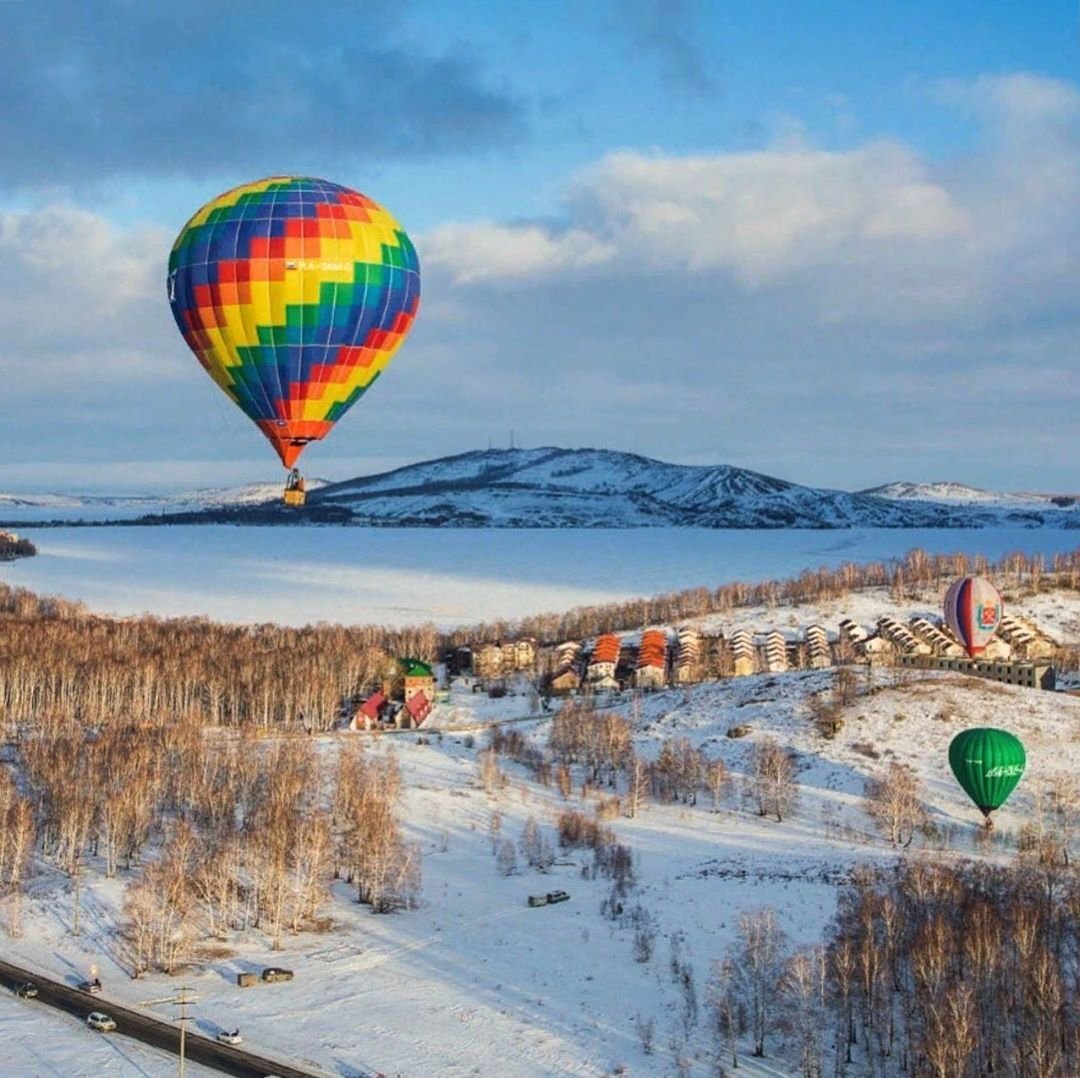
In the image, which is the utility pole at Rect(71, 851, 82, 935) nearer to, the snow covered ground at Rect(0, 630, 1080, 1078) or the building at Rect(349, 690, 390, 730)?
the snow covered ground at Rect(0, 630, 1080, 1078)

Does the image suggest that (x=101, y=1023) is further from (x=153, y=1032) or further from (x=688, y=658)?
(x=688, y=658)

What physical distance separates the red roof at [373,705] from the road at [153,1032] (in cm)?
4892

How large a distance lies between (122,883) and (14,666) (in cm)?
4565

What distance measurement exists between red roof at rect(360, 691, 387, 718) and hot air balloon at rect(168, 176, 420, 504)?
133ft

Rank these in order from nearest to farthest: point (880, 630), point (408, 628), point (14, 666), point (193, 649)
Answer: point (14, 666) → point (193, 649) → point (880, 630) → point (408, 628)

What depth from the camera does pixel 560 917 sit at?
163 ft

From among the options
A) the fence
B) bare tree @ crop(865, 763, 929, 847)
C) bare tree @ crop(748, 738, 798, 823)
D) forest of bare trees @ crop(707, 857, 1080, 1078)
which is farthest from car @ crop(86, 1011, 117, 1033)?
the fence

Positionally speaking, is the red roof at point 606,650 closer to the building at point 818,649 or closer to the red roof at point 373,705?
the building at point 818,649

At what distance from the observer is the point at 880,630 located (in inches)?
4759

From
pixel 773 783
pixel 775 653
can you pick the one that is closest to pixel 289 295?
pixel 773 783

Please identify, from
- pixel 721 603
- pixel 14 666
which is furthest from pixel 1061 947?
pixel 721 603

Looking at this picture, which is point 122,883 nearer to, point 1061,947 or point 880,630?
point 1061,947

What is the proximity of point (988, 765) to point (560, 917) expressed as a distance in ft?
73.1

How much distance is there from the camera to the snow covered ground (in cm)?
3809
